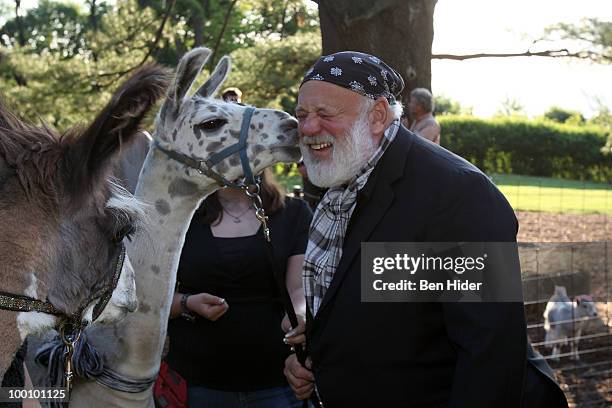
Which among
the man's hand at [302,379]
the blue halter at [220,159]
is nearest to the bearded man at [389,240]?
the man's hand at [302,379]

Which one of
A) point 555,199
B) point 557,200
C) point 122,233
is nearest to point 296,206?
point 122,233

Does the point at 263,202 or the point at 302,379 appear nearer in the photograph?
the point at 302,379

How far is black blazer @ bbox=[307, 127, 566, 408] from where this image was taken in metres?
2.34

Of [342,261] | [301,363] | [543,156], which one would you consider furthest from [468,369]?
A: [543,156]

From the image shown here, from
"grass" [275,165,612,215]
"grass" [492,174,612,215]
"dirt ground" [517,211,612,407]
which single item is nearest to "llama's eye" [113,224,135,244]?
"dirt ground" [517,211,612,407]

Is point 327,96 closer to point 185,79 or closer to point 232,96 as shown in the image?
point 185,79

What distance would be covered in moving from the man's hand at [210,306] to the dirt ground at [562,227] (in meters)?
11.9

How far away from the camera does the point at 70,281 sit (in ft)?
6.84

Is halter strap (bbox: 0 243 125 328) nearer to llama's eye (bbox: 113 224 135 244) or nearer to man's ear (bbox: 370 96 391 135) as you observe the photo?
llama's eye (bbox: 113 224 135 244)

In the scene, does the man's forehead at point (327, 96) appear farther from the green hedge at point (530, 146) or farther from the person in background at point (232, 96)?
the green hedge at point (530, 146)

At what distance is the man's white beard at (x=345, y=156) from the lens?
2.72 meters

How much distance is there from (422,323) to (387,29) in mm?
3303

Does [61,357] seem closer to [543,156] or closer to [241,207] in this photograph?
[241,207]

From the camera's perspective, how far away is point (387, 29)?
5398mm
